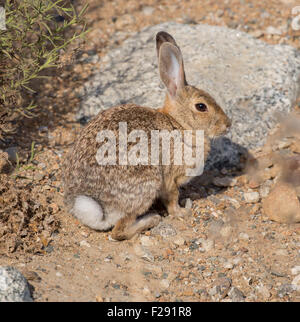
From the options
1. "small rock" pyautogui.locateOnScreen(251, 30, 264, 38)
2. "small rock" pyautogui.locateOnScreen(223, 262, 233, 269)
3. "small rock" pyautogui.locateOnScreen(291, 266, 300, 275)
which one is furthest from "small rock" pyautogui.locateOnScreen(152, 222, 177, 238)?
"small rock" pyautogui.locateOnScreen(251, 30, 264, 38)

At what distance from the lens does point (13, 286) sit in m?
3.71

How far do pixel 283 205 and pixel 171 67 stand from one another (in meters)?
1.90

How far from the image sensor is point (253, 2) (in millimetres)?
8492

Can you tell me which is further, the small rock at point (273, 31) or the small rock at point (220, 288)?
the small rock at point (273, 31)

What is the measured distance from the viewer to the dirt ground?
430 centimetres

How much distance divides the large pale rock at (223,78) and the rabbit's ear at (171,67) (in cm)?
120

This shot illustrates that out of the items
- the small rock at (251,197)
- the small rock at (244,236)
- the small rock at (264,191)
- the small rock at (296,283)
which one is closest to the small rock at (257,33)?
the small rock at (264,191)

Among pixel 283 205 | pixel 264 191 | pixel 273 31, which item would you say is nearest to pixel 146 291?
pixel 283 205

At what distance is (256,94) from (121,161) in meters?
2.87

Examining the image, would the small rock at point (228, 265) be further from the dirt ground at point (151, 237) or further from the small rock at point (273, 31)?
the small rock at point (273, 31)

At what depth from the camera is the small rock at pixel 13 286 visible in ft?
12.0

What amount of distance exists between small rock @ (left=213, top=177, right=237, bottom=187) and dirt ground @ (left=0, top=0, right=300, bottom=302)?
1cm

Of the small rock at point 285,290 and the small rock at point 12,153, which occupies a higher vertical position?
Answer: the small rock at point 12,153
